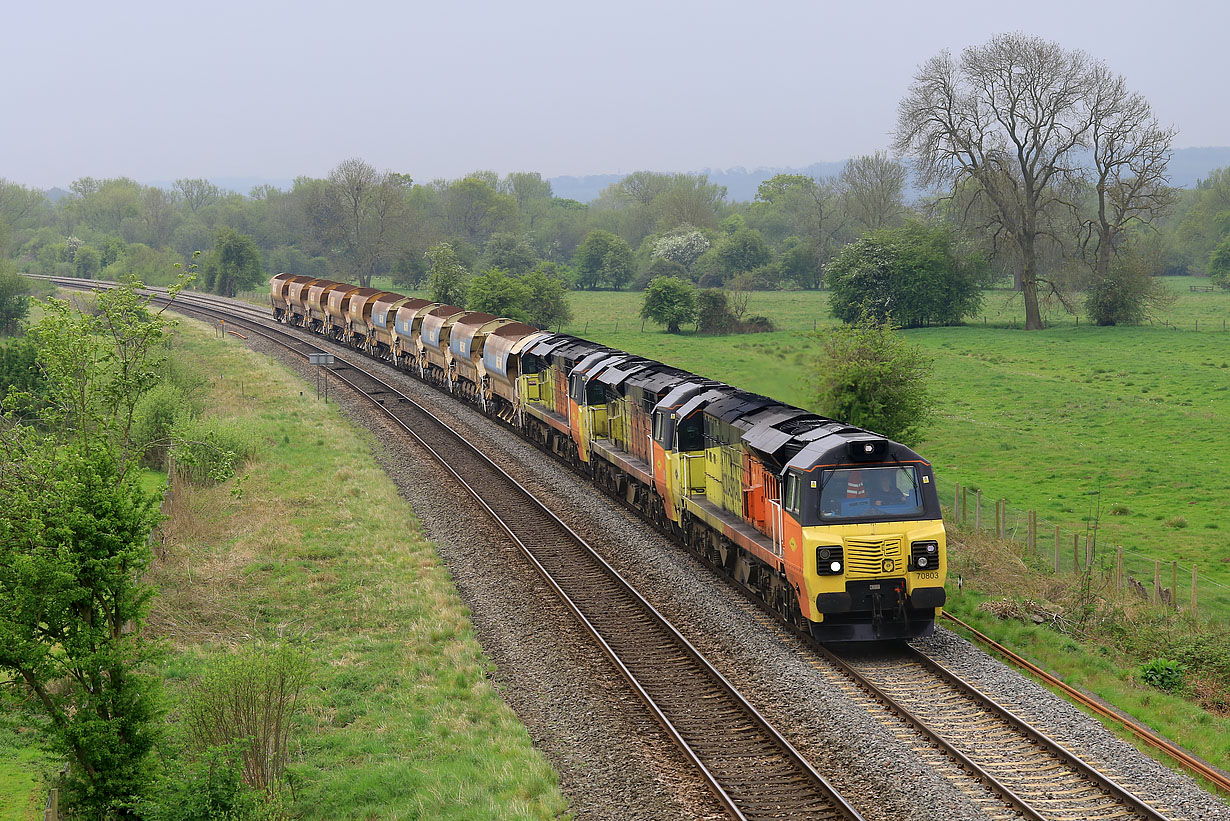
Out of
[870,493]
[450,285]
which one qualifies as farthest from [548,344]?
[450,285]

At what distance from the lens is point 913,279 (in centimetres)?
7431

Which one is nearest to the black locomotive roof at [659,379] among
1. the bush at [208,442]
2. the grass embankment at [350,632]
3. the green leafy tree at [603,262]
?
the grass embankment at [350,632]

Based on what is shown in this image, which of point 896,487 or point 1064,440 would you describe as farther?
point 1064,440

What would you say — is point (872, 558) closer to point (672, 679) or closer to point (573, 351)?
point (672, 679)

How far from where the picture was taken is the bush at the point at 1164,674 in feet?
50.4

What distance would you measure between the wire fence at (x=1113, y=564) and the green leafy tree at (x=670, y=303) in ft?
147

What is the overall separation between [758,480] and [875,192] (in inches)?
3796

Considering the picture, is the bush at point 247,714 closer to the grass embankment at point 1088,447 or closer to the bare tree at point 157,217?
the grass embankment at point 1088,447

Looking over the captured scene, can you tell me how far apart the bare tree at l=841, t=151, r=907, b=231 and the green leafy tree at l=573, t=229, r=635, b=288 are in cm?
2667

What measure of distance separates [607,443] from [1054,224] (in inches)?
2229

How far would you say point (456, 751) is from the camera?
13703mm

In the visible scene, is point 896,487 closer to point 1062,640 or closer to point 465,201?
point 1062,640

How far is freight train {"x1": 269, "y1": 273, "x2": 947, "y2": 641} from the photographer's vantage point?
16125 mm

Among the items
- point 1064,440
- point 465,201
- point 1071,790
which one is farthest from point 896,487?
point 465,201
